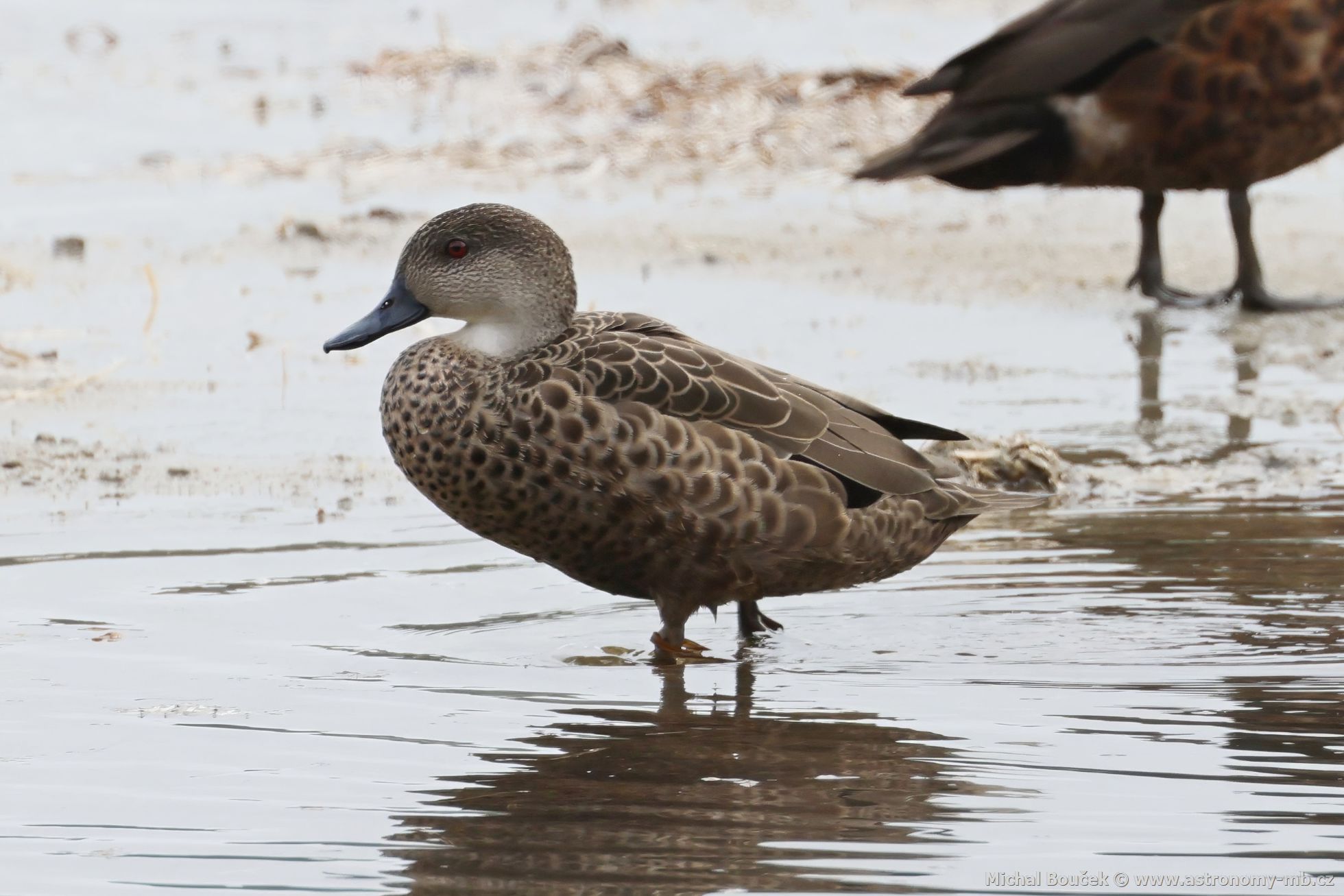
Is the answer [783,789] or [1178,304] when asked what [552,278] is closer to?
[783,789]

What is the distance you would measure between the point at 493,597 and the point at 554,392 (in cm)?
83

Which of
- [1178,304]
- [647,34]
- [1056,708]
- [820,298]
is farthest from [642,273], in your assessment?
[647,34]

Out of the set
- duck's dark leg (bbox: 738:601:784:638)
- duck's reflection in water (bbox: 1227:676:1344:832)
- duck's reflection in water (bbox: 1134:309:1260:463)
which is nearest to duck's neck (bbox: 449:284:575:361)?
duck's dark leg (bbox: 738:601:784:638)

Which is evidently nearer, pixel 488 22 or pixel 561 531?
pixel 561 531

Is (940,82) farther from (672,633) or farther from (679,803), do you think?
(679,803)

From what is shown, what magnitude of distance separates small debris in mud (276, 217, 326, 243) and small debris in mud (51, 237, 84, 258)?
81cm

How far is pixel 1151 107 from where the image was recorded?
820cm

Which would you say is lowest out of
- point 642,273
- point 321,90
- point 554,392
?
point 554,392

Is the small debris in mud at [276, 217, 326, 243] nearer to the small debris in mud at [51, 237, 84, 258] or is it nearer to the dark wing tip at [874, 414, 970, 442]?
the small debris in mud at [51, 237, 84, 258]

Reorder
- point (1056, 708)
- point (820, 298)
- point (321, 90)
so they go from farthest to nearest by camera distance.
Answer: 1. point (321, 90)
2. point (820, 298)
3. point (1056, 708)

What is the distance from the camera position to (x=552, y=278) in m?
4.84

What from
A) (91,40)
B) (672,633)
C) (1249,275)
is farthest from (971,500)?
(91,40)

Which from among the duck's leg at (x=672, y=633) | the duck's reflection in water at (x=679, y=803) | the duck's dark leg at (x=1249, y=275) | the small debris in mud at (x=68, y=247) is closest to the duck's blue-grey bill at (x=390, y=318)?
the duck's leg at (x=672, y=633)

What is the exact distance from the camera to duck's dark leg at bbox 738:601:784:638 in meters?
4.88
